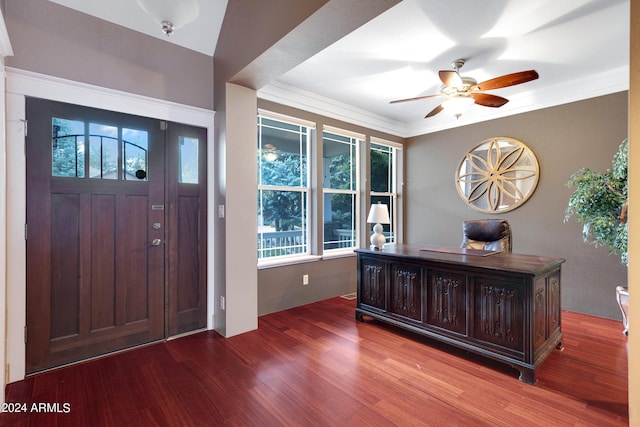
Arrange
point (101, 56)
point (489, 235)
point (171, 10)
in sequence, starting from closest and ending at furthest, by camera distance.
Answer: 1. point (171, 10)
2. point (101, 56)
3. point (489, 235)

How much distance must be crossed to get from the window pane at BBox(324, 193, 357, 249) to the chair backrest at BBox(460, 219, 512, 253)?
1664 mm

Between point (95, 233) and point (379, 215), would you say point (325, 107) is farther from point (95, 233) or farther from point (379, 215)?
point (95, 233)

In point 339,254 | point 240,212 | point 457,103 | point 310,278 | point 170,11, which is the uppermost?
point 170,11

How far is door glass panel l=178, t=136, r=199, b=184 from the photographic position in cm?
286

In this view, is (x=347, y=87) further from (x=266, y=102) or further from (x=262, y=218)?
(x=262, y=218)

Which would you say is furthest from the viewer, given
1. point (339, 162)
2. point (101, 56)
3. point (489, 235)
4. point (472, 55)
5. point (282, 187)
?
point (339, 162)

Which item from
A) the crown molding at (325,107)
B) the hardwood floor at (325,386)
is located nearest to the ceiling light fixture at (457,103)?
the crown molding at (325,107)

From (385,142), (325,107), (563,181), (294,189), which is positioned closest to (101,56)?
(294,189)

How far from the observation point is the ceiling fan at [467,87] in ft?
8.09

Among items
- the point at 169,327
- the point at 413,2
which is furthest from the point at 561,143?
the point at 169,327

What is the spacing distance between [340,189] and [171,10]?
2.87 meters

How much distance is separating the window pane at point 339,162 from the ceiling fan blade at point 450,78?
189cm

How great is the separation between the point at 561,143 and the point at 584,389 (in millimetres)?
2784

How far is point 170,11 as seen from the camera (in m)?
2.04
